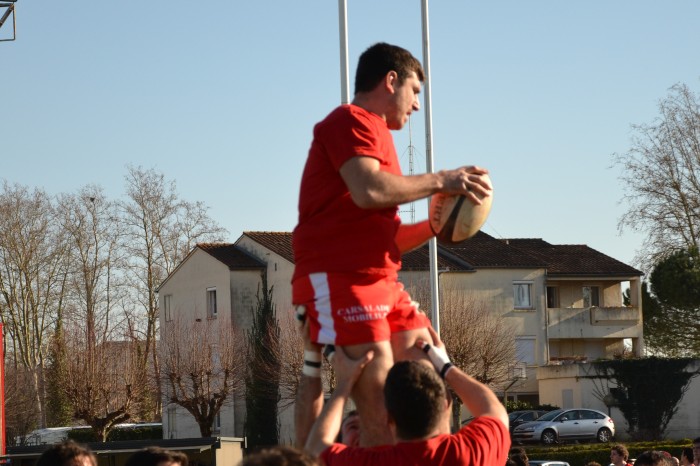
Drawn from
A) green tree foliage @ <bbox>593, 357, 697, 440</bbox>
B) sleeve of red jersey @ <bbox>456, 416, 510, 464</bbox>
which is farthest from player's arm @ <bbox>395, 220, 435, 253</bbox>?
green tree foliage @ <bbox>593, 357, 697, 440</bbox>

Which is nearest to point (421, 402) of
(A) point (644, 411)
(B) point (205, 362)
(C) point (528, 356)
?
(A) point (644, 411)

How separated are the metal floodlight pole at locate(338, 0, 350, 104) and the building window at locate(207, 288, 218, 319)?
42.5 meters

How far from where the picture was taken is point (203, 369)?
59.3m

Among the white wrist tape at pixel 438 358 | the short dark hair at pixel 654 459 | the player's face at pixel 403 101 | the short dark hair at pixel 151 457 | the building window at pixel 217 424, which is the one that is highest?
the player's face at pixel 403 101

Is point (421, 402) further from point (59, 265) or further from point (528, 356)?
point (59, 265)

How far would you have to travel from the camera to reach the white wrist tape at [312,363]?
6.14 meters

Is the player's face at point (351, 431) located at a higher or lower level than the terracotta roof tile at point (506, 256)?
lower

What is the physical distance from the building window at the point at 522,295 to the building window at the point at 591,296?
5218 mm

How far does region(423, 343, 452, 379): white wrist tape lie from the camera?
5.61 metres

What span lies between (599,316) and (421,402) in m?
64.7

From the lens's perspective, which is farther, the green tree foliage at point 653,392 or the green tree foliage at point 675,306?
the green tree foliage at point 675,306

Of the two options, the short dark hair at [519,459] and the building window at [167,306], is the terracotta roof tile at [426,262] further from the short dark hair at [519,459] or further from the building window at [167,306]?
the short dark hair at [519,459]

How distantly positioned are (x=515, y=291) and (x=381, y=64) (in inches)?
2373

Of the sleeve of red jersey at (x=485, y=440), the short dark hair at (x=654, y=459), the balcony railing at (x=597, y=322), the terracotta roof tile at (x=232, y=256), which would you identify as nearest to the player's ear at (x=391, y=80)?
the sleeve of red jersey at (x=485, y=440)
